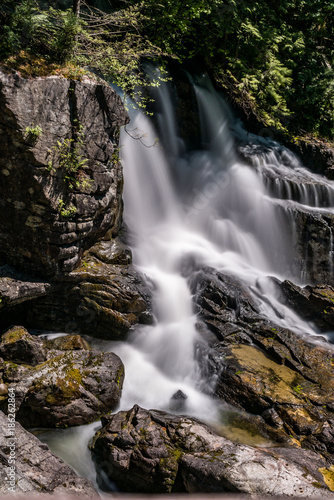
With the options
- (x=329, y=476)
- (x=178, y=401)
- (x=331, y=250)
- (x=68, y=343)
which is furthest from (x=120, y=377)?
(x=331, y=250)

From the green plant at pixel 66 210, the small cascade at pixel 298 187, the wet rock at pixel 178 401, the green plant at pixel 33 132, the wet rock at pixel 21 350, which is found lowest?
the wet rock at pixel 178 401

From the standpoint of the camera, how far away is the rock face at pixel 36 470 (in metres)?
3.52

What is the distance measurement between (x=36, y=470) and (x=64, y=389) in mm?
1706

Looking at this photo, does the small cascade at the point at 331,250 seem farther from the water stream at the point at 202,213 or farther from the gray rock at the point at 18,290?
the gray rock at the point at 18,290

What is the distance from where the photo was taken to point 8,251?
6645 mm

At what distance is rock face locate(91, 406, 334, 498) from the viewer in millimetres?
3975

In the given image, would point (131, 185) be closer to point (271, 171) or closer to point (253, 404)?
point (271, 171)

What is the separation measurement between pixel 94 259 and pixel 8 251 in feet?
5.62

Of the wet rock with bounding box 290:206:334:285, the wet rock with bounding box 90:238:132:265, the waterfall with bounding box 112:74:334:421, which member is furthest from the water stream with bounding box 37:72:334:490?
the wet rock with bounding box 90:238:132:265

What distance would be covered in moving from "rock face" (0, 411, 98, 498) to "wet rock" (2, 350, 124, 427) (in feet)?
3.63

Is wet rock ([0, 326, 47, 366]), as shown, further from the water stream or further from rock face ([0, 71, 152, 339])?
the water stream

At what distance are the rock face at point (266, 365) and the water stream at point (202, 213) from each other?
17.9 inches

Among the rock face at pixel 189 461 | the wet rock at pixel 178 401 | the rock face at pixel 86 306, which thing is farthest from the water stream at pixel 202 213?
the rock face at pixel 189 461

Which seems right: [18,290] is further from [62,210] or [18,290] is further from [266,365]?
[266,365]
